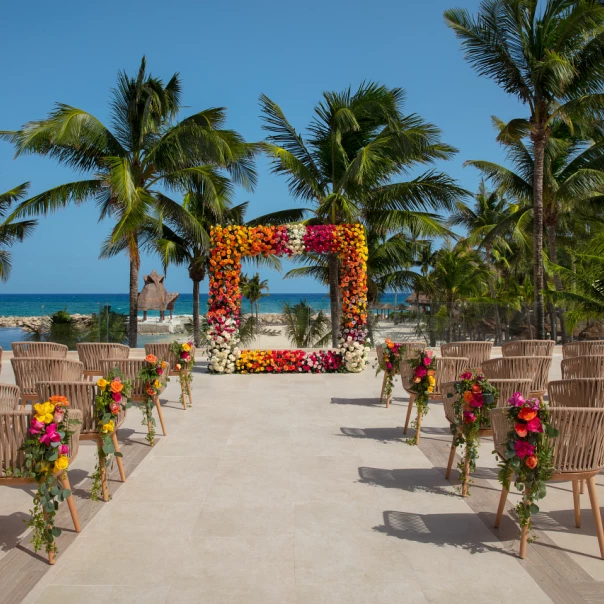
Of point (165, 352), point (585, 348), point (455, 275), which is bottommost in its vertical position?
point (165, 352)

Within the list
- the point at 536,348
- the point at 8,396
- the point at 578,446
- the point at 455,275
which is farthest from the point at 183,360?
the point at 455,275

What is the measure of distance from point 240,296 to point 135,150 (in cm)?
565

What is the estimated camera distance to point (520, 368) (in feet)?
21.1

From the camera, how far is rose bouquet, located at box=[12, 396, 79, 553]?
3543mm

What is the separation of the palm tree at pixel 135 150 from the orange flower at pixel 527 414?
10399mm

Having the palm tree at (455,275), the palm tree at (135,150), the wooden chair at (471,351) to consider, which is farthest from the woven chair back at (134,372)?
the palm tree at (455,275)

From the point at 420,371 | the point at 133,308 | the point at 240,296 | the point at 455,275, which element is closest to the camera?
the point at 420,371

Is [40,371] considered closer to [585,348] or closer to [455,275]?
[585,348]

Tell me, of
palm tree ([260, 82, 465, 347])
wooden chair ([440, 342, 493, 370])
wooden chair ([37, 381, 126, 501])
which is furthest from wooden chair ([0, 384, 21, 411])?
palm tree ([260, 82, 465, 347])

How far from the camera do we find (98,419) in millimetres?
4680

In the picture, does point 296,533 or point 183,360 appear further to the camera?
point 183,360

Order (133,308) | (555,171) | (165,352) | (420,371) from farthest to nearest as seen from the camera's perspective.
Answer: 1. (555,171)
2. (133,308)
3. (165,352)
4. (420,371)

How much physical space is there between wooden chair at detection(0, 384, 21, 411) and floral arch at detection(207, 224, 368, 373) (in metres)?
6.46

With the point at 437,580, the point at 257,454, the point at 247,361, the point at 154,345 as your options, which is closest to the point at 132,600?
the point at 437,580
